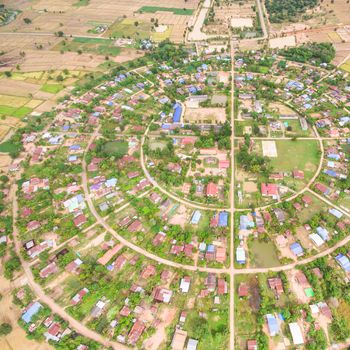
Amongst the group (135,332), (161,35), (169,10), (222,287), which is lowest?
(135,332)

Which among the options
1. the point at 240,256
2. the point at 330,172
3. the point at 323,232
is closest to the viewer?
the point at 240,256

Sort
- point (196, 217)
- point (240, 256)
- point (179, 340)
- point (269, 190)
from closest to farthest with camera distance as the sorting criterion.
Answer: point (179, 340) → point (240, 256) → point (196, 217) → point (269, 190)

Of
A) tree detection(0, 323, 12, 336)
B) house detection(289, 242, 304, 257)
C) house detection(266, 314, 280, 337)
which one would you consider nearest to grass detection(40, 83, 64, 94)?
tree detection(0, 323, 12, 336)

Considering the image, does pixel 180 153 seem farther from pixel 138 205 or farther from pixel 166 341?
pixel 166 341

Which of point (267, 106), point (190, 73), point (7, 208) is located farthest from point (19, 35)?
point (267, 106)

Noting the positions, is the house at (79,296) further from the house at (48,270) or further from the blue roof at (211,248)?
the blue roof at (211,248)

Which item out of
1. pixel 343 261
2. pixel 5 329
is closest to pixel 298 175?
pixel 343 261

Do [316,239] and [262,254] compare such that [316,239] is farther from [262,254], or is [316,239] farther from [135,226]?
[135,226]
